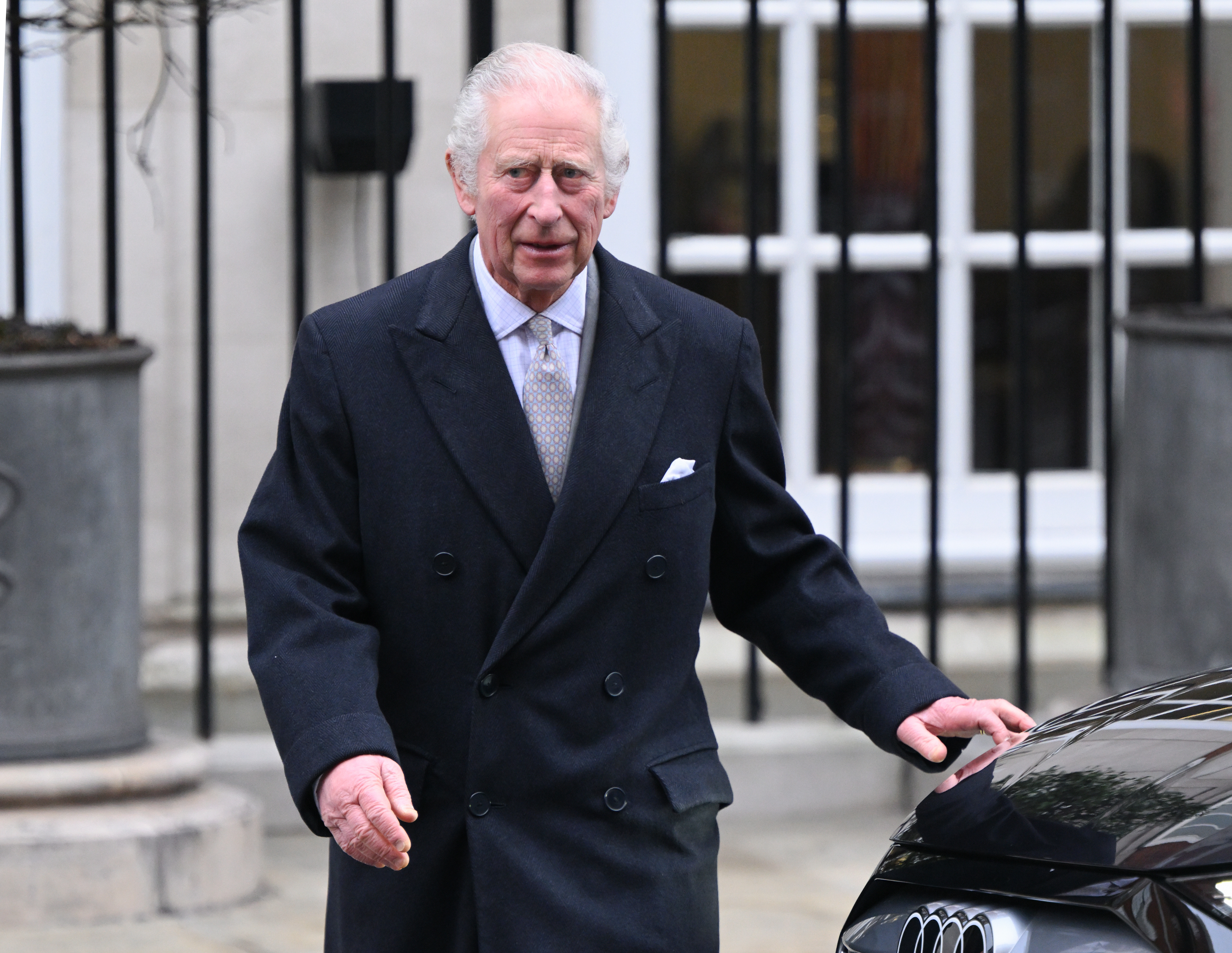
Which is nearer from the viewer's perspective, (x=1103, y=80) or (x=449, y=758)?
(x=449, y=758)

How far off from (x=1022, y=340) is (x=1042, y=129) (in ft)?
7.08

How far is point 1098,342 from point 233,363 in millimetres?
3169

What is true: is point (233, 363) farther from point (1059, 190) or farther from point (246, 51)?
point (1059, 190)

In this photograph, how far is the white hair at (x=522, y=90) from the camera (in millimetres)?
2590

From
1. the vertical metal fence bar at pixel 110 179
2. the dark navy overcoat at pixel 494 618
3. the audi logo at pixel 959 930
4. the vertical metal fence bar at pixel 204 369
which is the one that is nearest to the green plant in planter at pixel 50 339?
the vertical metal fence bar at pixel 110 179

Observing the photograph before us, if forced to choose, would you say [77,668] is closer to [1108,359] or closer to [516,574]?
[516,574]

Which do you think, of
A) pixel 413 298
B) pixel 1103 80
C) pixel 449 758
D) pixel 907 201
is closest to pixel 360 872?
pixel 449 758

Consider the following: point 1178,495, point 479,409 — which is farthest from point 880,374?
point 479,409

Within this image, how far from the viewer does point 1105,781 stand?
100.0 inches

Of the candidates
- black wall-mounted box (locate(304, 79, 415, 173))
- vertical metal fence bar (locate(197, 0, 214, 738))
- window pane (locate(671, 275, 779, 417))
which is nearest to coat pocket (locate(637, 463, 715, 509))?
vertical metal fence bar (locate(197, 0, 214, 738))

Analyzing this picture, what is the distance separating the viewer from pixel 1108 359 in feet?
18.7

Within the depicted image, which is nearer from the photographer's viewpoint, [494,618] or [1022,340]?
[494,618]

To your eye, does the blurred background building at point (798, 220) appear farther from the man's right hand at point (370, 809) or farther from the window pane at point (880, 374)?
the man's right hand at point (370, 809)

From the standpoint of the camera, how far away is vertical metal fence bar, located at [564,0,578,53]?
535cm
